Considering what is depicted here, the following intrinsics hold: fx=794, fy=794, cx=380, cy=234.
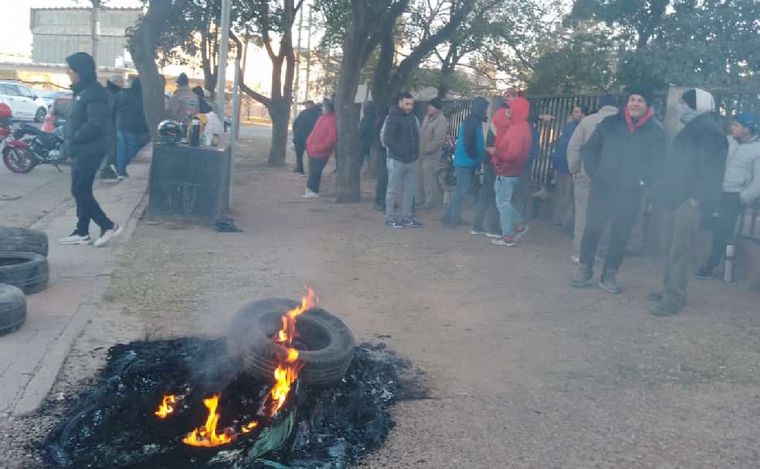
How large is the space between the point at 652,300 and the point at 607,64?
45.8 ft

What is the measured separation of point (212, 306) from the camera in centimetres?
671

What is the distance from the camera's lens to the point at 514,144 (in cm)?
992

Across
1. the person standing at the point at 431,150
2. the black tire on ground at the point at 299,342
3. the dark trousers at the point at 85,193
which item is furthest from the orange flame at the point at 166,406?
the person standing at the point at 431,150

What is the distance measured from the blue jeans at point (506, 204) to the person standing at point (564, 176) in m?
1.20

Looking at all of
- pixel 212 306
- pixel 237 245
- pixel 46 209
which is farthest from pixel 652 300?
pixel 46 209

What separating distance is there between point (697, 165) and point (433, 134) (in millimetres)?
6015

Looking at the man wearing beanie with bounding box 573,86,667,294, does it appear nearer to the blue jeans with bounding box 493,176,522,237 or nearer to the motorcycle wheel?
the blue jeans with bounding box 493,176,522,237

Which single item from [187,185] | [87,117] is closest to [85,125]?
[87,117]

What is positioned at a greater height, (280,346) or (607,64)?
(607,64)

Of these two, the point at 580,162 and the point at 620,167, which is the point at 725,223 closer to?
the point at 580,162

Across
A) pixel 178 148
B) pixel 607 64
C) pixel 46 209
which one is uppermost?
pixel 607 64

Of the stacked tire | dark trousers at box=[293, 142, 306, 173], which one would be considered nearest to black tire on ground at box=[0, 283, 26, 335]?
the stacked tire

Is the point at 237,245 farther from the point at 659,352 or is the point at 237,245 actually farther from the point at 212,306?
the point at 659,352

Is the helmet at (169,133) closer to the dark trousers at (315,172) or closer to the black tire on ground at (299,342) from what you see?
the dark trousers at (315,172)
